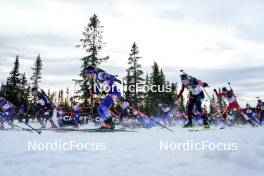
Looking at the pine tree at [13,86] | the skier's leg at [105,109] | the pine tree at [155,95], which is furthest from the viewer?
the pine tree at [155,95]

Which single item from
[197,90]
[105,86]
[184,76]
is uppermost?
[184,76]

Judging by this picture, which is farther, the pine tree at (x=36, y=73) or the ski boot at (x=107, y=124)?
the pine tree at (x=36, y=73)

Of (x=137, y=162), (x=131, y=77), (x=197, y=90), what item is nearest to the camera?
(x=137, y=162)

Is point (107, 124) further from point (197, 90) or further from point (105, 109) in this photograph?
point (197, 90)

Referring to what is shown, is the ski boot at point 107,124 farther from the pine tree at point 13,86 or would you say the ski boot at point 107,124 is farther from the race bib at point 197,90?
the pine tree at point 13,86

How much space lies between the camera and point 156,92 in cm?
5444

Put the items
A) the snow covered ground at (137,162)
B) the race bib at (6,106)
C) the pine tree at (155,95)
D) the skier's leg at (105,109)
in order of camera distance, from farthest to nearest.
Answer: the pine tree at (155,95) < the race bib at (6,106) < the skier's leg at (105,109) < the snow covered ground at (137,162)

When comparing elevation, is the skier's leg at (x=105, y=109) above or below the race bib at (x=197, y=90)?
below

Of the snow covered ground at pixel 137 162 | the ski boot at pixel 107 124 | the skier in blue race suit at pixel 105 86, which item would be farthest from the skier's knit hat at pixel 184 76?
the snow covered ground at pixel 137 162

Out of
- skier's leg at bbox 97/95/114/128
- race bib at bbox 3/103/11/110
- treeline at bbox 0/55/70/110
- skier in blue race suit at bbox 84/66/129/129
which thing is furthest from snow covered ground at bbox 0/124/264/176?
treeline at bbox 0/55/70/110

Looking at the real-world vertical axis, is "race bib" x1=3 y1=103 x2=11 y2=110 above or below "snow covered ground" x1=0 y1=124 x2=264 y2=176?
above

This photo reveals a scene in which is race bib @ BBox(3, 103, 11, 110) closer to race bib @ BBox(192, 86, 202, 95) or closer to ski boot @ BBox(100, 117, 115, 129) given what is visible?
ski boot @ BBox(100, 117, 115, 129)

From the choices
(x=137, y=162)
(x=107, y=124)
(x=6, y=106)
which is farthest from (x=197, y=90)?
(x=6, y=106)

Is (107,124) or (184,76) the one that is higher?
(184,76)
